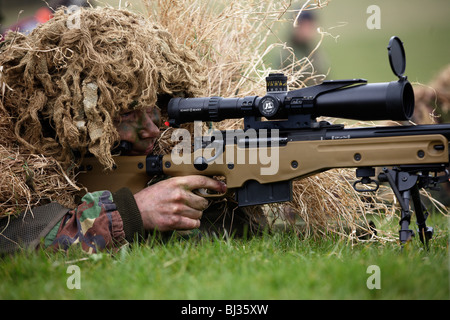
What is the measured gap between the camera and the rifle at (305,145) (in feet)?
10.1

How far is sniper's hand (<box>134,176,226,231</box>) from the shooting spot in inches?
141

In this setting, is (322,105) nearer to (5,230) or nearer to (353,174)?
(353,174)

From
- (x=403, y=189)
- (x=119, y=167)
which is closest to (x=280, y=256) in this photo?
(x=403, y=189)

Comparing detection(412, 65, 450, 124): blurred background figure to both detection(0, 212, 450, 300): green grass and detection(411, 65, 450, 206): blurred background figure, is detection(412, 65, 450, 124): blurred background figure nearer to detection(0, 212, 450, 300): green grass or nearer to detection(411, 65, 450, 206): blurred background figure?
detection(411, 65, 450, 206): blurred background figure

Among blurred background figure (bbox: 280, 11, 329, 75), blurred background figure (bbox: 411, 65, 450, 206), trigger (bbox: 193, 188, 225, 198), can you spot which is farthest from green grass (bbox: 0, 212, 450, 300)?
blurred background figure (bbox: 280, 11, 329, 75)

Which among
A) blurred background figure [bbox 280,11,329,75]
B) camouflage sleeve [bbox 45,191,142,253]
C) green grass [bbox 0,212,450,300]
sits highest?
blurred background figure [bbox 280,11,329,75]

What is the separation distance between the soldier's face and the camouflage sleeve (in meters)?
0.49

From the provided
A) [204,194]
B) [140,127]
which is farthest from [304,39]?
[204,194]

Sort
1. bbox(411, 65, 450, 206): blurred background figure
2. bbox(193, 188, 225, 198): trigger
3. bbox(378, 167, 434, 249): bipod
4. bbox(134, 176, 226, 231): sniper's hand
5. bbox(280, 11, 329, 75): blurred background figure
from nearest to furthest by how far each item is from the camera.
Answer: bbox(378, 167, 434, 249): bipod < bbox(134, 176, 226, 231): sniper's hand < bbox(193, 188, 225, 198): trigger < bbox(411, 65, 450, 206): blurred background figure < bbox(280, 11, 329, 75): blurred background figure

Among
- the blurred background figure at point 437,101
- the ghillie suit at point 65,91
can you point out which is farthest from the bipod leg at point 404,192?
the blurred background figure at point 437,101

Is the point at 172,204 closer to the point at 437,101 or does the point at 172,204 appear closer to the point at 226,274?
the point at 226,274

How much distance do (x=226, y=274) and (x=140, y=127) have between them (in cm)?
146

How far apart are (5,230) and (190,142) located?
1.42 metres

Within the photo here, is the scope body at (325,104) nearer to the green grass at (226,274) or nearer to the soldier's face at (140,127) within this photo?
Answer: the soldier's face at (140,127)
